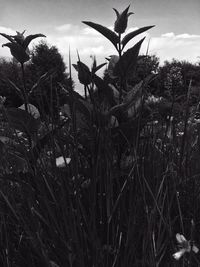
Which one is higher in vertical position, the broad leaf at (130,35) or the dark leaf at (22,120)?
the broad leaf at (130,35)

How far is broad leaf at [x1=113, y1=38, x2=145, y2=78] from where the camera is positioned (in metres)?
1.96

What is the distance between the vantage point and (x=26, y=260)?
1673 mm

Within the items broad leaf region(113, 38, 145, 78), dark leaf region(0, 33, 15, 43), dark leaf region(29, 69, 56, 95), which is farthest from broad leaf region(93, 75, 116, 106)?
dark leaf region(0, 33, 15, 43)

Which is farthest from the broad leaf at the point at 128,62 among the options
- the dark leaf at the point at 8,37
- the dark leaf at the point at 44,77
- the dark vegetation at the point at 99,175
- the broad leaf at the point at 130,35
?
the dark leaf at the point at 8,37

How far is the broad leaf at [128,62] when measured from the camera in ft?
6.42

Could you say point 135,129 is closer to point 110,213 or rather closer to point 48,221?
point 110,213

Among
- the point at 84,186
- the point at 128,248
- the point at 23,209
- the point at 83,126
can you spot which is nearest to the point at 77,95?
the point at 83,126

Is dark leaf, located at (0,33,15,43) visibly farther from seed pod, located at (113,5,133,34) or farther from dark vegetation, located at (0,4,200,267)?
seed pod, located at (113,5,133,34)

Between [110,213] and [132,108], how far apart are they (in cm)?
61

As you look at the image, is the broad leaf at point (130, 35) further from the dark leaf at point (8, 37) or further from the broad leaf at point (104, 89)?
the dark leaf at point (8, 37)

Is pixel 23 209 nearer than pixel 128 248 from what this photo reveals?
No

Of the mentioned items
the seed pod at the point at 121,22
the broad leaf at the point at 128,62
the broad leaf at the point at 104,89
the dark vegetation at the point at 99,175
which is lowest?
the dark vegetation at the point at 99,175

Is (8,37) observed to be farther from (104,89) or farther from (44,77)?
(104,89)

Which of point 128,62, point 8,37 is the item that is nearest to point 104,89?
point 128,62
